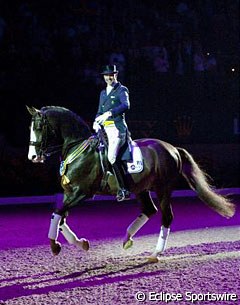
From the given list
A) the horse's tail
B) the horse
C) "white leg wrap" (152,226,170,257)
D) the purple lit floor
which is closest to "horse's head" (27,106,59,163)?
the horse

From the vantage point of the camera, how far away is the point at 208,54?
76.8 ft

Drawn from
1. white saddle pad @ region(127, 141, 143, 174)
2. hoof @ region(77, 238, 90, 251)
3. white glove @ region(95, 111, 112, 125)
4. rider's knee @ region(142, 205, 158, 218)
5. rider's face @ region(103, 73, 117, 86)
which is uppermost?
rider's face @ region(103, 73, 117, 86)

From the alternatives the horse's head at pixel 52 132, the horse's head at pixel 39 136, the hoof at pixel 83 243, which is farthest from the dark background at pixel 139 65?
the hoof at pixel 83 243

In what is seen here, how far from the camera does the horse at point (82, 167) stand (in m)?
7.19

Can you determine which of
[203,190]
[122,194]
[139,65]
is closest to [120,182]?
[122,194]

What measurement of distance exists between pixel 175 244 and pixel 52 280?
287 cm

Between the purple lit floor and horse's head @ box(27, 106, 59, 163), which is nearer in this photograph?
the purple lit floor

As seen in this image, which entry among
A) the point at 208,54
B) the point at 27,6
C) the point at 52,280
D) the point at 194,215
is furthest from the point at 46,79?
the point at 52,280

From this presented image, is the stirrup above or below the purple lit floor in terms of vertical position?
above

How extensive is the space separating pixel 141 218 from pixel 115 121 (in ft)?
5.15

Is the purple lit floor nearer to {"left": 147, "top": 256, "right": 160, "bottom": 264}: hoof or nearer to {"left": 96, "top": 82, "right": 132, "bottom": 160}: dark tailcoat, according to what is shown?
{"left": 147, "top": 256, "right": 160, "bottom": 264}: hoof

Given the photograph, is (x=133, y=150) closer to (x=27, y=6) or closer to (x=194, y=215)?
(x=194, y=215)

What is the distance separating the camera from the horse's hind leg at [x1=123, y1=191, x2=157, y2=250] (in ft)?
25.7

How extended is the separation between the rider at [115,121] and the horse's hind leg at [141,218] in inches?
22.1
